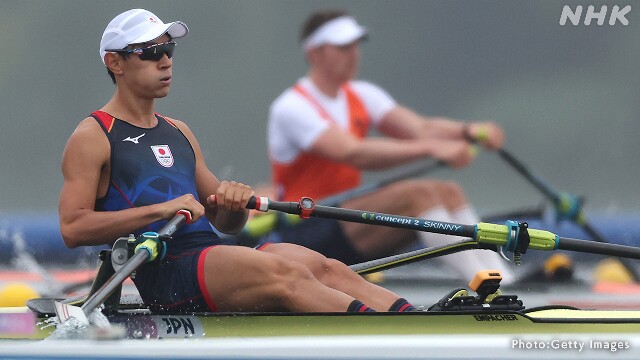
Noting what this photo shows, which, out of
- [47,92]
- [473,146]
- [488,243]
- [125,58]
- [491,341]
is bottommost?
[491,341]

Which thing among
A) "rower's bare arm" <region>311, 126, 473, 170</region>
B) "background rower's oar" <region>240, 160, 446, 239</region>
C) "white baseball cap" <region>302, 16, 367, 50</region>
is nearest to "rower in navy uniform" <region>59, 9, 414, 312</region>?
"background rower's oar" <region>240, 160, 446, 239</region>

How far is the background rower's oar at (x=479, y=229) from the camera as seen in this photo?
4930 mm

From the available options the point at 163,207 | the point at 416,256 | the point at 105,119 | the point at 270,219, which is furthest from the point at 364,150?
the point at 163,207

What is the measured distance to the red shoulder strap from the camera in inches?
186

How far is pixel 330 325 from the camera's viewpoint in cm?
448

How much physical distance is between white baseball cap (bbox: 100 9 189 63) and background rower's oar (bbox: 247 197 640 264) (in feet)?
2.36

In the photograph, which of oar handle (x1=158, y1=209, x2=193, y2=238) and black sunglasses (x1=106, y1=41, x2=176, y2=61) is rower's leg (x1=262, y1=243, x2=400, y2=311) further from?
black sunglasses (x1=106, y1=41, x2=176, y2=61)

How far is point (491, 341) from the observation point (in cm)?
440

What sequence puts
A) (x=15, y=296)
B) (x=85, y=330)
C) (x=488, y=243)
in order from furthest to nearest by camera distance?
(x=15, y=296), (x=488, y=243), (x=85, y=330)

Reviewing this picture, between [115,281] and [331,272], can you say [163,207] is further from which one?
[331,272]

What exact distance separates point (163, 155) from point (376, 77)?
9.67 meters

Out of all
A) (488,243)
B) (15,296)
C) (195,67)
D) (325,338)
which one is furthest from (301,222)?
(195,67)

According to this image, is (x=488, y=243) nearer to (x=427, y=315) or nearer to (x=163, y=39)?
(x=427, y=315)

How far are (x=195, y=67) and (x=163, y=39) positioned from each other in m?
9.40
